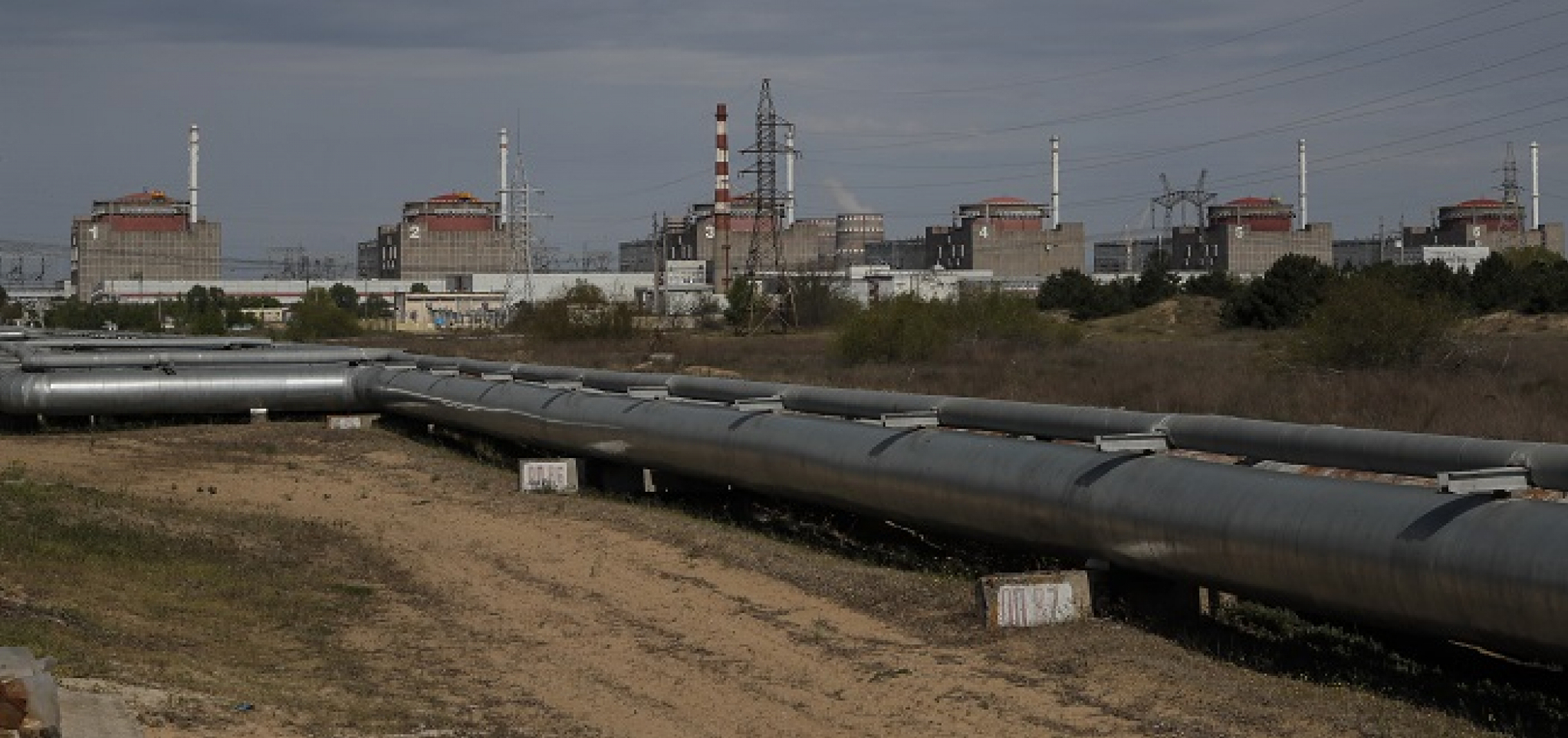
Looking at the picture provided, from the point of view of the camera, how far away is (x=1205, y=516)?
38.0ft

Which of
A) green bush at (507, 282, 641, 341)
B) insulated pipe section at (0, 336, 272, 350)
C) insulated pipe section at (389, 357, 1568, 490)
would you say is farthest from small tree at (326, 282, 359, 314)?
insulated pipe section at (389, 357, 1568, 490)

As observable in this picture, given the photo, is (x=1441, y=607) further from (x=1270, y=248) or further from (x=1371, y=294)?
(x=1270, y=248)

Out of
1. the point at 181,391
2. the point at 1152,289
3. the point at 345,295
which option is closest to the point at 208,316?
the point at 1152,289

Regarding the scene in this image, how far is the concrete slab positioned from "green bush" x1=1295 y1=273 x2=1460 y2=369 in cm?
3370

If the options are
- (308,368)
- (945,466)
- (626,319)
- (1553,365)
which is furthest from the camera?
(626,319)

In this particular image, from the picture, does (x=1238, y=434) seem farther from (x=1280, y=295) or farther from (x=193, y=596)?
(x=1280, y=295)

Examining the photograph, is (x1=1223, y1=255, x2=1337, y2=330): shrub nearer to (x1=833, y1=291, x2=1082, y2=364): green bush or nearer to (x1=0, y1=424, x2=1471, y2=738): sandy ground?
(x1=833, y1=291, x2=1082, y2=364): green bush

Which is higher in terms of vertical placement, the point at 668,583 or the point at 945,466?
the point at 945,466

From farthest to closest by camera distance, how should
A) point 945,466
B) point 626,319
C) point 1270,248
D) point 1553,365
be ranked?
1. point 1270,248
2. point 626,319
3. point 1553,365
4. point 945,466

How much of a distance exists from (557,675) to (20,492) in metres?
11.1

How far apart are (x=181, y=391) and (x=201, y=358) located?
2498 millimetres

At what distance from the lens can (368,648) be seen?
12648 mm

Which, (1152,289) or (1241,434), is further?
(1152,289)

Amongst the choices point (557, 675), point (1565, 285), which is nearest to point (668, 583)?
point (557, 675)
